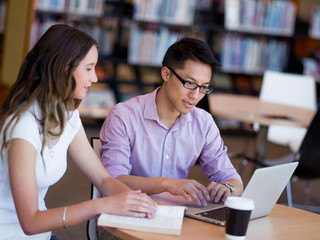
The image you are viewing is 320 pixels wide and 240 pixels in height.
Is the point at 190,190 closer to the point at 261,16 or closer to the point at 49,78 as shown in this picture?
the point at 49,78

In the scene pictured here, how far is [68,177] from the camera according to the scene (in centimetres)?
438

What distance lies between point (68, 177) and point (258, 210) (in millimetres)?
2923

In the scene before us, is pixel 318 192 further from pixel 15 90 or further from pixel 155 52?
pixel 15 90

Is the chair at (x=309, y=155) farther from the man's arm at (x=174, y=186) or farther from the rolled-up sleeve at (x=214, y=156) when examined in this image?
the man's arm at (x=174, y=186)

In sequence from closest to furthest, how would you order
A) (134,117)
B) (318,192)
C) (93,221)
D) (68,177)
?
1. (93,221)
2. (134,117)
3. (68,177)
4. (318,192)

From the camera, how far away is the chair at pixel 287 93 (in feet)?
15.4

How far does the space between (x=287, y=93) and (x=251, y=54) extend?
1.56 metres

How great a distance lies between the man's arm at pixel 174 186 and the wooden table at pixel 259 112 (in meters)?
1.73

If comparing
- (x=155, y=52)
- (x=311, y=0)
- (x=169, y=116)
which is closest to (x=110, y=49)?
(x=155, y=52)

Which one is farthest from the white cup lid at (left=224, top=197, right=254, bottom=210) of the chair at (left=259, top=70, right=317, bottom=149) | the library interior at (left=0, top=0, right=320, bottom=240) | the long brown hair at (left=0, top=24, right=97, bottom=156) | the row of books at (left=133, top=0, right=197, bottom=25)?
the row of books at (left=133, top=0, right=197, bottom=25)

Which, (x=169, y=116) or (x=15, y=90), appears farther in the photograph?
(x=169, y=116)

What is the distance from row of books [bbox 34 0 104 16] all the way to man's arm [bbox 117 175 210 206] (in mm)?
3798

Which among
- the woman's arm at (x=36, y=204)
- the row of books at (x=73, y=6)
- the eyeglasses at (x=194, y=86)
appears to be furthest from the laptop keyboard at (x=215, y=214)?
the row of books at (x=73, y=6)

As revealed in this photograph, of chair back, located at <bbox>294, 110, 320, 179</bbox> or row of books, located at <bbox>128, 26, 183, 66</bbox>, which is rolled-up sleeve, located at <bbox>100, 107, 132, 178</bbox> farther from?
row of books, located at <bbox>128, 26, 183, 66</bbox>
